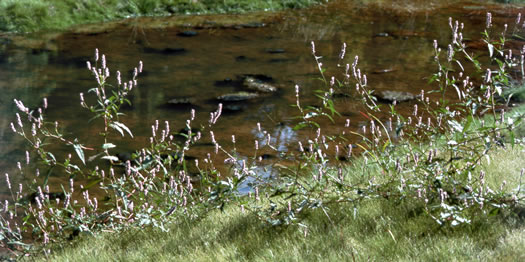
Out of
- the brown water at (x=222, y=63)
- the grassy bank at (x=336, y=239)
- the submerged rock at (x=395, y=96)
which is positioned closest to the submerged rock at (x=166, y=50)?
the brown water at (x=222, y=63)

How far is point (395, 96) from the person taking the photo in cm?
1037

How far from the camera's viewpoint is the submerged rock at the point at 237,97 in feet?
33.7

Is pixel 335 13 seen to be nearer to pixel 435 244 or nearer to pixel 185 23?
pixel 185 23

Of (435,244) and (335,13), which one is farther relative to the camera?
(335,13)

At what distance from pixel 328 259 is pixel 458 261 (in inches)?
31.6

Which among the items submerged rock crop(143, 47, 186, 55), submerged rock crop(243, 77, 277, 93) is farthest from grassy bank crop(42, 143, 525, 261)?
submerged rock crop(143, 47, 186, 55)

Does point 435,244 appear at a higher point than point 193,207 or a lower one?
higher

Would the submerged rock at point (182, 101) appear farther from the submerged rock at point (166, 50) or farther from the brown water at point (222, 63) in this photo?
the submerged rock at point (166, 50)

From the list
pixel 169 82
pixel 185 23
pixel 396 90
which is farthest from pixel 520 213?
pixel 185 23

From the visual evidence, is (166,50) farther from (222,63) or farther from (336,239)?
(336,239)

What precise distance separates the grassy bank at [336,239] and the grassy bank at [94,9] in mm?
12995

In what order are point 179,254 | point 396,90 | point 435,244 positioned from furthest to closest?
point 396,90 → point 179,254 → point 435,244

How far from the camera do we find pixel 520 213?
4.18 m

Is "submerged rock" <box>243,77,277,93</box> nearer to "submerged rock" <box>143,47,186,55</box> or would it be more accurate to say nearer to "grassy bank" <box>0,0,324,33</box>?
"submerged rock" <box>143,47,186,55</box>
